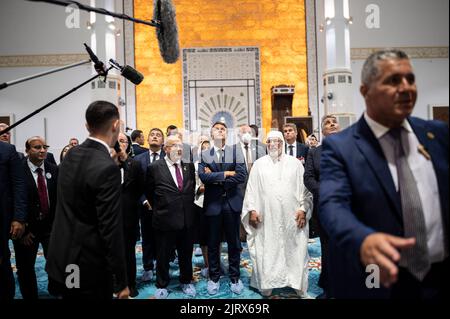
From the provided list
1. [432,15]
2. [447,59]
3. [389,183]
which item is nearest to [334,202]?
[389,183]

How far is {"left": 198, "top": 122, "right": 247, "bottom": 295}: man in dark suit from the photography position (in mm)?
3502

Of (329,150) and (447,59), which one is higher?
(447,59)

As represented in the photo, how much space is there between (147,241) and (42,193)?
3.99 feet

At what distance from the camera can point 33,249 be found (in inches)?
122

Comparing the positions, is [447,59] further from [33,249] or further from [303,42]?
[303,42]

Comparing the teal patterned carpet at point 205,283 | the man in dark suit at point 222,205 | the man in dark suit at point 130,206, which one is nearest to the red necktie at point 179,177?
the man in dark suit at point 222,205

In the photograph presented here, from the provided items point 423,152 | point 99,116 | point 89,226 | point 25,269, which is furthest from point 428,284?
point 25,269

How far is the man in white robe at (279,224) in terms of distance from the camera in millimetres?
3334

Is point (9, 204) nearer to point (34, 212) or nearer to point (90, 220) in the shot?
point (34, 212)

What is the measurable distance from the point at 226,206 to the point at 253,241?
1.44ft

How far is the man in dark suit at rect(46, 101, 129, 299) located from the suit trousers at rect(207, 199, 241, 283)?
5.53 feet

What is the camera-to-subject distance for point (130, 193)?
3.33 meters

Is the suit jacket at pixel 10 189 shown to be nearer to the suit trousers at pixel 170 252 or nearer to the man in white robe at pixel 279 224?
the suit trousers at pixel 170 252
